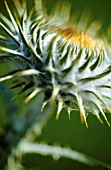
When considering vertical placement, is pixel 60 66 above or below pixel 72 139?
below

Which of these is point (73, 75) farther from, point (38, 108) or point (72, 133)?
point (72, 133)

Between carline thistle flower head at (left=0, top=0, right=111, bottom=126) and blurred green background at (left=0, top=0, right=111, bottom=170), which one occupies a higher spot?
blurred green background at (left=0, top=0, right=111, bottom=170)

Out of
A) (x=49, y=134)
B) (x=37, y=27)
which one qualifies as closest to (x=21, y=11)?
(x=37, y=27)

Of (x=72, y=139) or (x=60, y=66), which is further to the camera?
(x=72, y=139)

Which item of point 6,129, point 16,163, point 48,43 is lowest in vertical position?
point 16,163

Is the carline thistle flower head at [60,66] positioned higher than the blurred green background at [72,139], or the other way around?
the blurred green background at [72,139]

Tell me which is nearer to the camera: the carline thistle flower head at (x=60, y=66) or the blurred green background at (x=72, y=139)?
the carline thistle flower head at (x=60, y=66)

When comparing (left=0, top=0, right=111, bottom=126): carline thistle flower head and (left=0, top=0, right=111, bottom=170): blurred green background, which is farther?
(left=0, top=0, right=111, bottom=170): blurred green background

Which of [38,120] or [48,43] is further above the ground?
[48,43]
